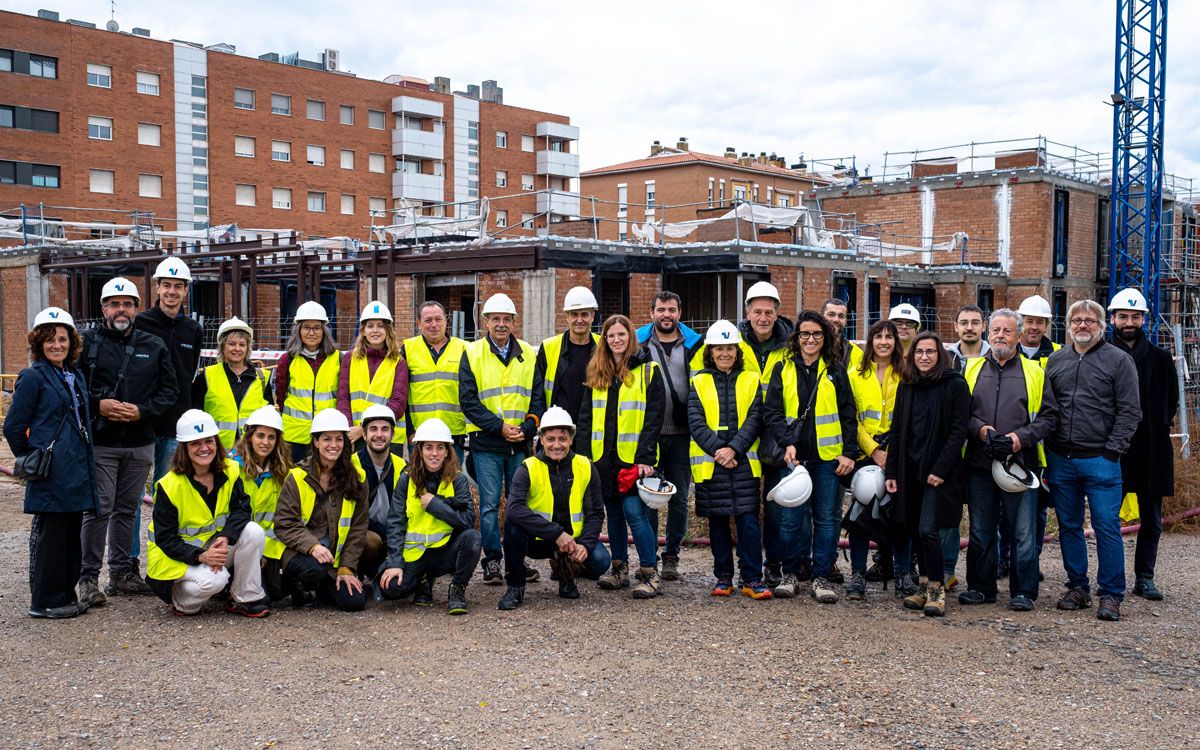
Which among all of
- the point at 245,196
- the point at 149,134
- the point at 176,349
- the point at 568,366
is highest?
the point at 149,134

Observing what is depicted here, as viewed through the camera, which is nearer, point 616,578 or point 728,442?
point 728,442

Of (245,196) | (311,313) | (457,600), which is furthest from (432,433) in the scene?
(245,196)

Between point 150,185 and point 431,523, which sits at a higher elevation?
point 150,185

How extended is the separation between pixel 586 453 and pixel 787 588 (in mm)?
1626

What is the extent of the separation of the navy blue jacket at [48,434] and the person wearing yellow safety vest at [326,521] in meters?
1.25

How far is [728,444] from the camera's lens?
268 inches

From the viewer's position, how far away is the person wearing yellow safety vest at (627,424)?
696 centimetres

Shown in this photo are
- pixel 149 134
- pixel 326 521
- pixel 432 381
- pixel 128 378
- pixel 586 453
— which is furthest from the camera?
pixel 149 134

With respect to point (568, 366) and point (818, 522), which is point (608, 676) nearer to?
point (818, 522)

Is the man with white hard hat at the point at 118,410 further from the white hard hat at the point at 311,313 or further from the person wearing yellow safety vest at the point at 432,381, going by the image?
the person wearing yellow safety vest at the point at 432,381

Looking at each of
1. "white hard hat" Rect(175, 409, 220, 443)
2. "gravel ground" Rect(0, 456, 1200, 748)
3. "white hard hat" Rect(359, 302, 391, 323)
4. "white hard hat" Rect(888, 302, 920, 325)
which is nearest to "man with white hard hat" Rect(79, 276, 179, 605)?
"gravel ground" Rect(0, 456, 1200, 748)

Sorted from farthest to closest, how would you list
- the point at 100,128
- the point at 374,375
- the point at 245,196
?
the point at 245,196
the point at 100,128
the point at 374,375

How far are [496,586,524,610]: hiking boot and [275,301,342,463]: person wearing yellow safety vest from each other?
191cm

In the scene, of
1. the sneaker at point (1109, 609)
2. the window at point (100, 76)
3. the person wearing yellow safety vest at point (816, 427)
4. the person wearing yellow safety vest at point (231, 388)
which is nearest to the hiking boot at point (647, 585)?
the person wearing yellow safety vest at point (816, 427)
